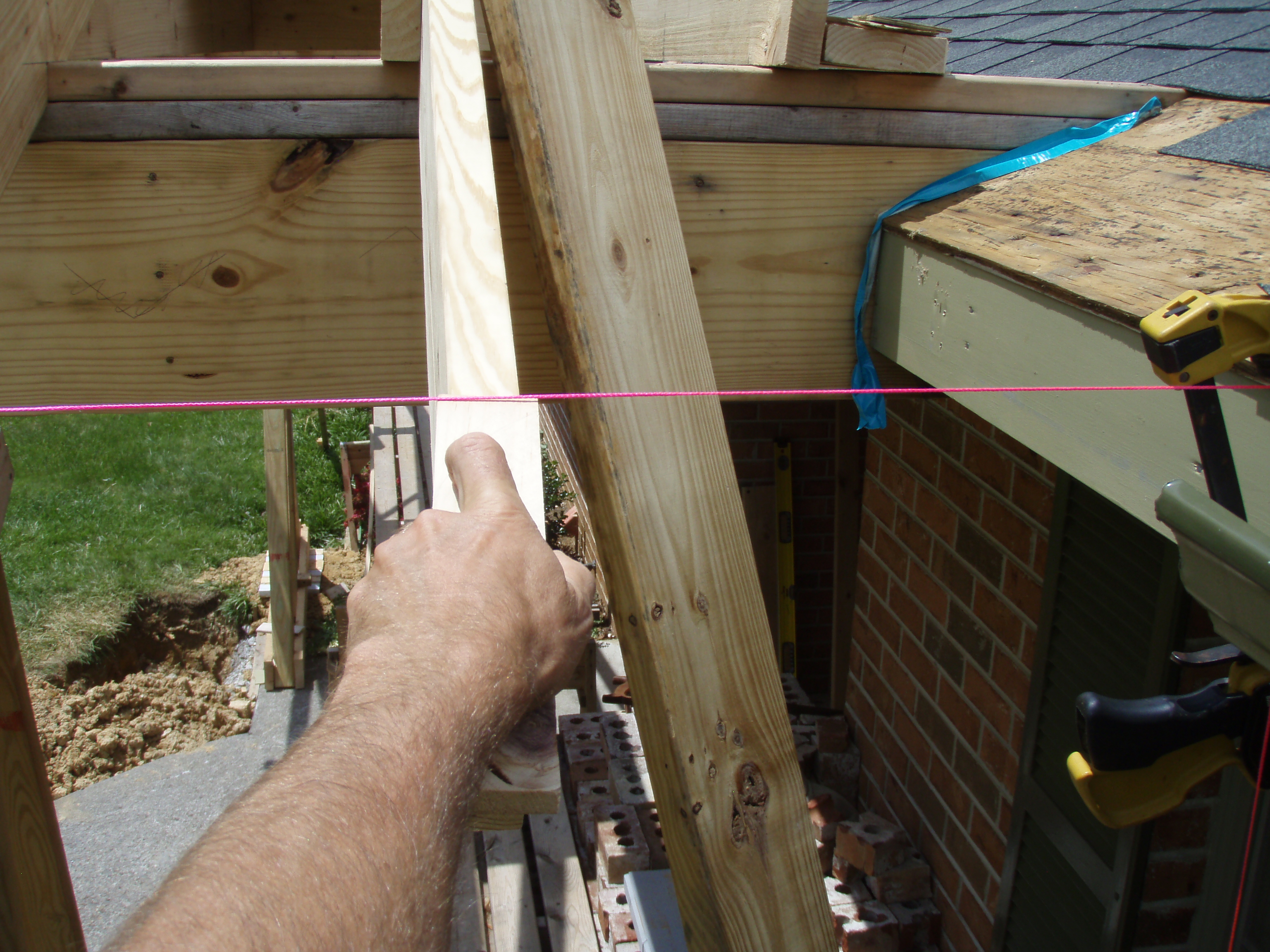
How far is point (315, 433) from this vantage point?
10.7 meters

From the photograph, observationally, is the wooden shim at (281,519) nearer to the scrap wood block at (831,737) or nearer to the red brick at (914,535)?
the scrap wood block at (831,737)

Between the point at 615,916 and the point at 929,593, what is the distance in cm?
157

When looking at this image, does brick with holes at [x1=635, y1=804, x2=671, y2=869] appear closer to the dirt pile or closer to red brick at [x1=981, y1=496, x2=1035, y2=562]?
red brick at [x1=981, y1=496, x2=1035, y2=562]

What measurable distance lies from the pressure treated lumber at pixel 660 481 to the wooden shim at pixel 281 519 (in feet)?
16.3

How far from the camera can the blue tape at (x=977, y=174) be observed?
1688mm

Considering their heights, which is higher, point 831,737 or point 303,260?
point 303,260

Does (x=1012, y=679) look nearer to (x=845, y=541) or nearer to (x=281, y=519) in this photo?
(x=845, y=541)

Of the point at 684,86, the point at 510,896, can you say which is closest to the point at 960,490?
the point at 684,86

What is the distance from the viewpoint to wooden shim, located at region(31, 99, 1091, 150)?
58.7 inches

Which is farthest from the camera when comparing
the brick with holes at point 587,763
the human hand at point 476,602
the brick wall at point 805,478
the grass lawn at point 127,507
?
the grass lawn at point 127,507

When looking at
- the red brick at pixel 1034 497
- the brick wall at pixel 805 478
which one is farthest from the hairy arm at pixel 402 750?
the brick wall at pixel 805 478

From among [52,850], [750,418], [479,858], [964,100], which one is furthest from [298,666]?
[964,100]

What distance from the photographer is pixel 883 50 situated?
1598mm

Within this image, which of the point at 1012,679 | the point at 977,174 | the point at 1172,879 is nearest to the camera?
the point at 977,174
